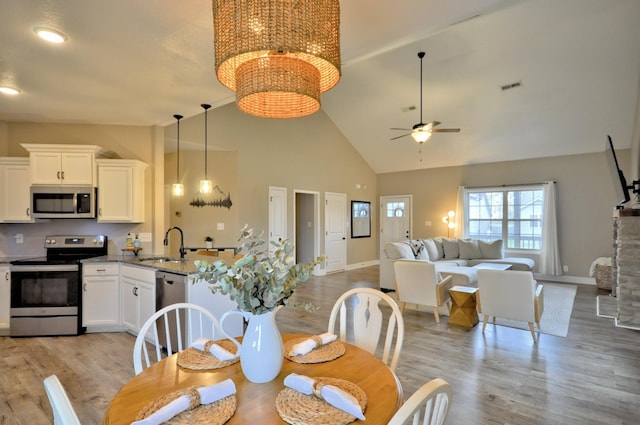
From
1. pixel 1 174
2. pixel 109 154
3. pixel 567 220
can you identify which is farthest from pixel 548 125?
pixel 1 174

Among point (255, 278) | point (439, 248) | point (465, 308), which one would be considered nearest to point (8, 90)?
point (255, 278)

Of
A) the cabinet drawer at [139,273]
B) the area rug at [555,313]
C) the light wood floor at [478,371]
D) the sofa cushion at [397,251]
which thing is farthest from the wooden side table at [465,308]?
the cabinet drawer at [139,273]

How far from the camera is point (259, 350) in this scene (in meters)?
1.24

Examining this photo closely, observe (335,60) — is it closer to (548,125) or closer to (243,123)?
(243,123)

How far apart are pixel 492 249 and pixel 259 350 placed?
7163mm

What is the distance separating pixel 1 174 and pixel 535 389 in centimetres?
612

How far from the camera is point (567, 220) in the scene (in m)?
7.05

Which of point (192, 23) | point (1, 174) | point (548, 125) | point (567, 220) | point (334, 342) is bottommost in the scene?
point (334, 342)

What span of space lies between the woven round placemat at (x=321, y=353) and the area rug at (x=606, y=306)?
4580 mm

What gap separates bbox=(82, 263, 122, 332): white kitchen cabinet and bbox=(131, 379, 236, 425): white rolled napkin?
134 inches

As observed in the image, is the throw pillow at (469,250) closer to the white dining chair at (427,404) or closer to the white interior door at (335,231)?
the white interior door at (335,231)

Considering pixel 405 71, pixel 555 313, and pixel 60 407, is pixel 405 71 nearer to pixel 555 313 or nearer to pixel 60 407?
pixel 555 313

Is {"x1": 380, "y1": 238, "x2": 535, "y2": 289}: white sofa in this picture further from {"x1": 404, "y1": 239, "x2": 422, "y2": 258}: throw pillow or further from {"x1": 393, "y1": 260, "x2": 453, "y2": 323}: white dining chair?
{"x1": 393, "y1": 260, "x2": 453, "y2": 323}: white dining chair

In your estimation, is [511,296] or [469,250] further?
[469,250]
